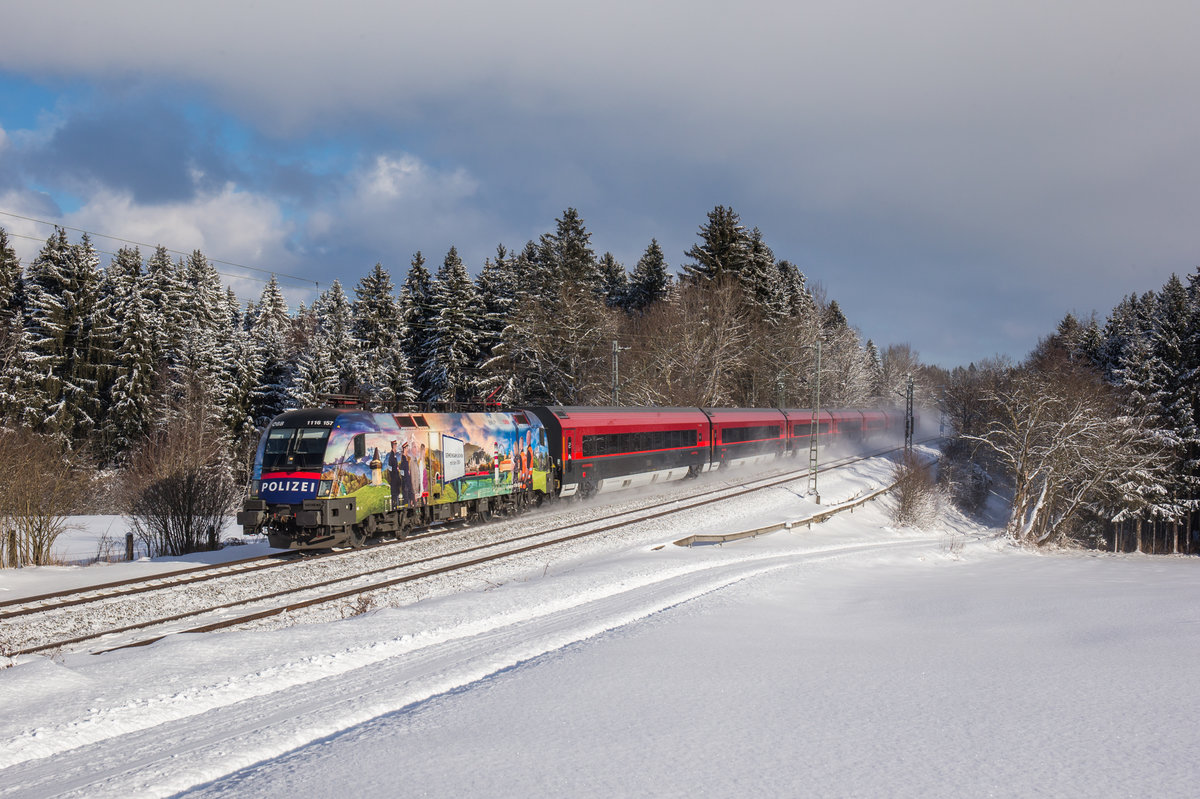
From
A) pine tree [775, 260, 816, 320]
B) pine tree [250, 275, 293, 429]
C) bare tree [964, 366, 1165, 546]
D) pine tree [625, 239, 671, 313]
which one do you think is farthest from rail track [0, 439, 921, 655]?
pine tree [775, 260, 816, 320]

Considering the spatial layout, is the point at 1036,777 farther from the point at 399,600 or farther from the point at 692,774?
the point at 399,600

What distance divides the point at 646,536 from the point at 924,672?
13876 millimetres

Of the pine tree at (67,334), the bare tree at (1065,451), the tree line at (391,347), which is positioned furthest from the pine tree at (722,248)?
the pine tree at (67,334)

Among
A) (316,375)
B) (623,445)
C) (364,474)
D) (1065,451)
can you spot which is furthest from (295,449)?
(316,375)

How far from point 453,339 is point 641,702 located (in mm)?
49187

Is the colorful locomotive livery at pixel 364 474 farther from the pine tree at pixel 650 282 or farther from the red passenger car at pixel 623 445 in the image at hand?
the pine tree at pixel 650 282

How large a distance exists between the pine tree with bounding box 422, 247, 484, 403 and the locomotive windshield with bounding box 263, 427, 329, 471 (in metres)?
35.3

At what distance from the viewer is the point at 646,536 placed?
20.7 metres

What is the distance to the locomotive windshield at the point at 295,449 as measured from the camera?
16.5 m

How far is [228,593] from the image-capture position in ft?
45.0

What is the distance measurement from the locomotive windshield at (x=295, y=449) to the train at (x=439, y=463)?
0.03 m

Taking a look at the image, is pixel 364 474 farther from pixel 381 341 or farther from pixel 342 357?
pixel 381 341

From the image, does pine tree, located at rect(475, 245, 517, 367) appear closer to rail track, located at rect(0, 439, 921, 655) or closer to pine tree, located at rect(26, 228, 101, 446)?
pine tree, located at rect(26, 228, 101, 446)

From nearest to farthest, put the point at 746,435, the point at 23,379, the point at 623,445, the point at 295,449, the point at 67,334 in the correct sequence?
the point at 295,449 < the point at 623,445 < the point at 746,435 < the point at 23,379 < the point at 67,334
